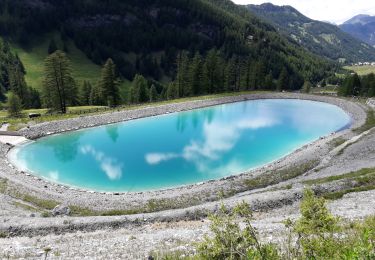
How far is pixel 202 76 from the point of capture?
109188mm

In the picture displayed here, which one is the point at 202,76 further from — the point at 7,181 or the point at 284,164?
the point at 7,181

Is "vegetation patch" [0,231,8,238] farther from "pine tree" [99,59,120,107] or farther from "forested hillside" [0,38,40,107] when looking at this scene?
"forested hillside" [0,38,40,107]

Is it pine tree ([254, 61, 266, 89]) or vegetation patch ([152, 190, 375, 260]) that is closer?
vegetation patch ([152, 190, 375, 260])

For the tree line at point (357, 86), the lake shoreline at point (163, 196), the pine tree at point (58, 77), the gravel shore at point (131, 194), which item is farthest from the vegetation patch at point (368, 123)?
the pine tree at point (58, 77)

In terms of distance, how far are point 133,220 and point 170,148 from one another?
2673cm

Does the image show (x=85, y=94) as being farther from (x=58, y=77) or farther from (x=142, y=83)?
(x=58, y=77)

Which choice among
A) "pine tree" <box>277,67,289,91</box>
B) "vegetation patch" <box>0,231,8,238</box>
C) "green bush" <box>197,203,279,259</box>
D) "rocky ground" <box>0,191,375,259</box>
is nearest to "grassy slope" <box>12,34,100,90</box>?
"pine tree" <box>277,67,289,91</box>

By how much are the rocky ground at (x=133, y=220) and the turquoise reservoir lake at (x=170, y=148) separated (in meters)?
4.54

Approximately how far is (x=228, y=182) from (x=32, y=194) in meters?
20.0

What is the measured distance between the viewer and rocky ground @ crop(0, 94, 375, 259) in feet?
65.2

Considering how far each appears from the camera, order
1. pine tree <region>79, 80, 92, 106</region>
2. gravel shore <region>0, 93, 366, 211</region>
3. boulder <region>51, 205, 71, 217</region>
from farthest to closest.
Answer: pine tree <region>79, 80, 92, 106</region>
gravel shore <region>0, 93, 366, 211</region>
boulder <region>51, 205, 71, 217</region>

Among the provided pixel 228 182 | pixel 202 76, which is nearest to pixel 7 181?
pixel 228 182

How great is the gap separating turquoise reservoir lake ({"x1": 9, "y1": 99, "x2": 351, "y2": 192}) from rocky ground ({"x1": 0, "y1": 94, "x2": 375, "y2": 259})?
454 centimetres

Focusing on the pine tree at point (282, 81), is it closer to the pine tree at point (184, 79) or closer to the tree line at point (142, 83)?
the tree line at point (142, 83)
